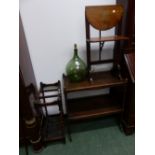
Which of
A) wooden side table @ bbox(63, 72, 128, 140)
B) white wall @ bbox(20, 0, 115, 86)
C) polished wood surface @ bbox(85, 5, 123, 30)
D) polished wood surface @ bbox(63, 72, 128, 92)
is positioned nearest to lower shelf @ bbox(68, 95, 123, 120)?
wooden side table @ bbox(63, 72, 128, 140)

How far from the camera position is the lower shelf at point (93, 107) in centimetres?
160

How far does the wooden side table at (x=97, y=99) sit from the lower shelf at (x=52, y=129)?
13 cm

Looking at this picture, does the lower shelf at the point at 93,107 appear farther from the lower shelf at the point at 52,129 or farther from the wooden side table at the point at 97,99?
the lower shelf at the point at 52,129

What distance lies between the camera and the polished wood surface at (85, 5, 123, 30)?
1.33 m

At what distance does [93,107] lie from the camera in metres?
1.70

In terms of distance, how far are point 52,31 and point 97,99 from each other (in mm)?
900

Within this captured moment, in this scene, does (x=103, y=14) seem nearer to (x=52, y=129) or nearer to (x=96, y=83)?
(x=96, y=83)

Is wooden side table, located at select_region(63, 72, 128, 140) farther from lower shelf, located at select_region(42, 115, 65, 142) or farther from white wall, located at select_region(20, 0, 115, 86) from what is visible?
white wall, located at select_region(20, 0, 115, 86)

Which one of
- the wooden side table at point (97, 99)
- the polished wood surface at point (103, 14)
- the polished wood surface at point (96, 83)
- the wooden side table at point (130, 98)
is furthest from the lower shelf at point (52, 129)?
the polished wood surface at point (103, 14)

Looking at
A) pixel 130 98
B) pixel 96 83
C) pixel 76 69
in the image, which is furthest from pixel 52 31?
pixel 130 98
